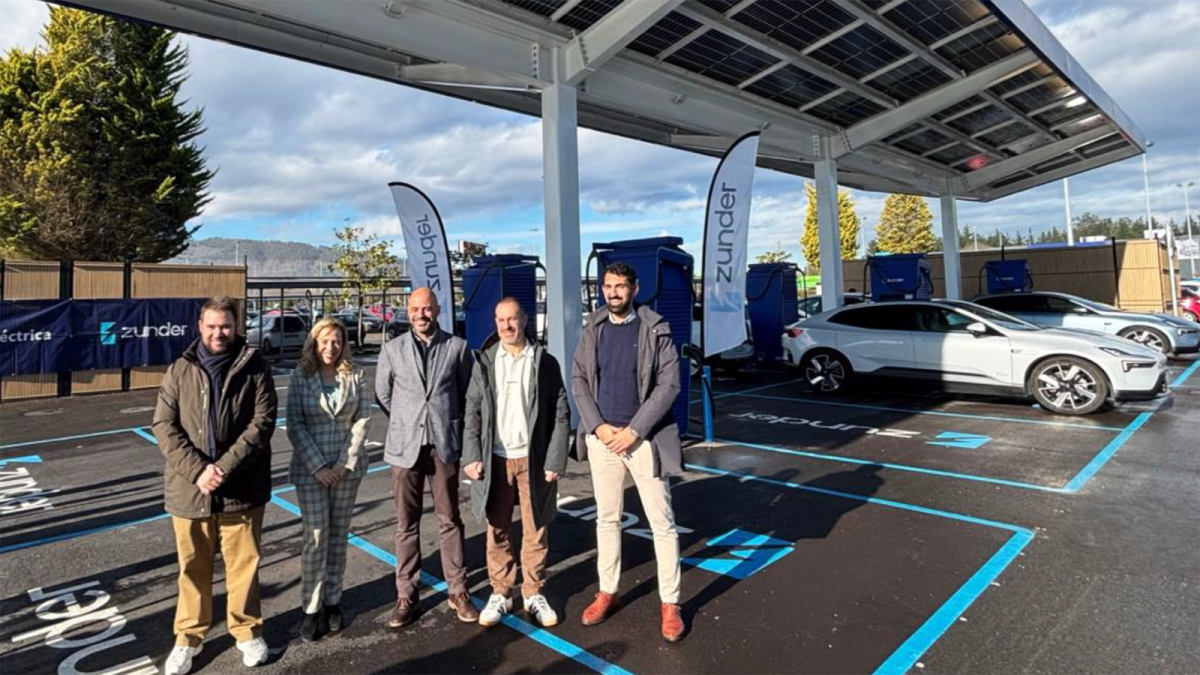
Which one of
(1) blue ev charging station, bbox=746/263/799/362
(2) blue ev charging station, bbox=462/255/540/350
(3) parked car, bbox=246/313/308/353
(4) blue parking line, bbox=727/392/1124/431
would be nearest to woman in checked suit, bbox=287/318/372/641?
(2) blue ev charging station, bbox=462/255/540/350

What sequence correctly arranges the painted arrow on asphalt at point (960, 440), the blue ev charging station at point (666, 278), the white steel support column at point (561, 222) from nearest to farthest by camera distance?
the painted arrow on asphalt at point (960, 440) < the blue ev charging station at point (666, 278) < the white steel support column at point (561, 222)

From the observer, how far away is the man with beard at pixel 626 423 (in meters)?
3.08

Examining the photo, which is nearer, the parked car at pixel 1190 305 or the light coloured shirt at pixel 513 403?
the light coloured shirt at pixel 513 403

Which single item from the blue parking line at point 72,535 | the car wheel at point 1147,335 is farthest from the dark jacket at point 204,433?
the car wheel at point 1147,335

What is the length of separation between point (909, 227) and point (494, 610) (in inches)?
2092

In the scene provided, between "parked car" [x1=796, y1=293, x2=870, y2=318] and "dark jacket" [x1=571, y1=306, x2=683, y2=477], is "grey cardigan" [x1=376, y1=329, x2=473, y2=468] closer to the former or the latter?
"dark jacket" [x1=571, y1=306, x2=683, y2=477]

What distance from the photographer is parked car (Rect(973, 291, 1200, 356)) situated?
12.3 m

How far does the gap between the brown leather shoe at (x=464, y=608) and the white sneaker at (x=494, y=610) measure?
41 millimetres

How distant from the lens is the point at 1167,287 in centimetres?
2119

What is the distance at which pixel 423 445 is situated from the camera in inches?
127

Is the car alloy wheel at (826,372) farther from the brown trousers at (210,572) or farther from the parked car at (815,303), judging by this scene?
the brown trousers at (210,572)

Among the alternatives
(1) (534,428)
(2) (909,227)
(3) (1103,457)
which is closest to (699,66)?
(3) (1103,457)

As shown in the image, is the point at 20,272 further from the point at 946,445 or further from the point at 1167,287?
the point at 1167,287

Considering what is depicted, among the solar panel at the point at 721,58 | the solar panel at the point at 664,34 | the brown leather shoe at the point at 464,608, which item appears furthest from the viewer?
the solar panel at the point at 721,58
